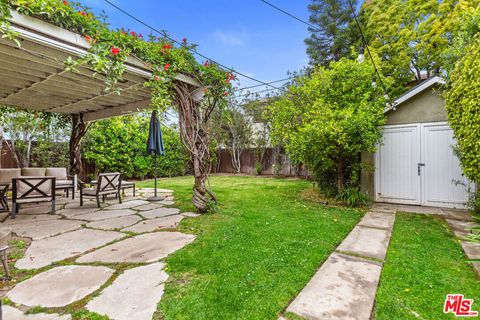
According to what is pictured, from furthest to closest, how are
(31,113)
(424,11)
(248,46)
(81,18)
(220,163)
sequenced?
(220,163) < (248,46) < (424,11) < (31,113) < (81,18)

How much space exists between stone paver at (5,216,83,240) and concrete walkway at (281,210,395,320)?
3881mm

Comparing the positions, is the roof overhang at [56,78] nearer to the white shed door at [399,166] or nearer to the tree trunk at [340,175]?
the tree trunk at [340,175]

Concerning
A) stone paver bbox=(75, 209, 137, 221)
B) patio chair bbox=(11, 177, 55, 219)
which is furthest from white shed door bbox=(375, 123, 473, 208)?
patio chair bbox=(11, 177, 55, 219)

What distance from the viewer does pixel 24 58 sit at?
12.4ft

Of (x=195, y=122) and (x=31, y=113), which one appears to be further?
(x=31, y=113)

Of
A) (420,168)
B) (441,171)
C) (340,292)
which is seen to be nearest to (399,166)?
(420,168)

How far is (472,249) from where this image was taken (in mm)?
3107

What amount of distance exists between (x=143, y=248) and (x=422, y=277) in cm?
326

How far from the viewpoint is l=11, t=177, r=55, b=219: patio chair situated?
4512 mm

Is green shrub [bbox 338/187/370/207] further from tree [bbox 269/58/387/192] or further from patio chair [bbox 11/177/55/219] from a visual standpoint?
patio chair [bbox 11/177/55/219]

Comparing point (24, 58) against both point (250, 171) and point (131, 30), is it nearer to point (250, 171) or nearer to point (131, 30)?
point (131, 30)

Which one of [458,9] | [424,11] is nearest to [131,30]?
[458,9]

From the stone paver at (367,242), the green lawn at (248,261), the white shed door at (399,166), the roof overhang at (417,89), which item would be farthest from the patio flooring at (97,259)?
the roof overhang at (417,89)

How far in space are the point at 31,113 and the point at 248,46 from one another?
9590 mm
